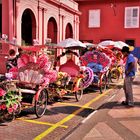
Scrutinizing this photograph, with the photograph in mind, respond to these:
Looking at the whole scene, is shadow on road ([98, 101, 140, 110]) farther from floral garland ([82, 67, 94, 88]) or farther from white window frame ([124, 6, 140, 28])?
white window frame ([124, 6, 140, 28])

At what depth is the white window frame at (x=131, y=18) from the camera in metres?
33.2

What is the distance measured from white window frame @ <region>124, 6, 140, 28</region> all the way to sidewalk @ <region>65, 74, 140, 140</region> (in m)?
24.9

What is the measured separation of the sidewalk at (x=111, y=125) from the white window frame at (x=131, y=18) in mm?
24949

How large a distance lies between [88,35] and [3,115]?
28.3 m

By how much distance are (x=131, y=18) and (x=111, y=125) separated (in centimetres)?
2754

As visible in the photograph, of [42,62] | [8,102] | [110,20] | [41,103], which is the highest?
[110,20]

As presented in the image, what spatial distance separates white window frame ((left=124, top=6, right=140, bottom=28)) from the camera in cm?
3325

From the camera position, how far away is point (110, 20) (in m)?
34.4

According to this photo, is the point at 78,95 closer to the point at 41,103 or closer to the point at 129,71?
the point at 129,71

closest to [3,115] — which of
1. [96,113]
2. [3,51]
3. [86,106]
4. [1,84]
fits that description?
[1,84]

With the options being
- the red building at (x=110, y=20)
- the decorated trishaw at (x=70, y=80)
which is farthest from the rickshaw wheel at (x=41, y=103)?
the red building at (x=110, y=20)

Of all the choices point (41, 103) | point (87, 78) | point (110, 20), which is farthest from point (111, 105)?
point (110, 20)

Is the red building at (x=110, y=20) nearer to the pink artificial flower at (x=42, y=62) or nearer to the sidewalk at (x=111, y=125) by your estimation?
the sidewalk at (x=111, y=125)

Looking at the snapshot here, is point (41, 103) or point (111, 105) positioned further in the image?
point (111, 105)
